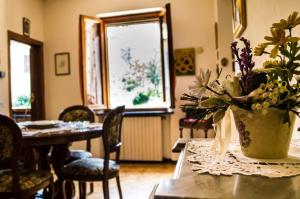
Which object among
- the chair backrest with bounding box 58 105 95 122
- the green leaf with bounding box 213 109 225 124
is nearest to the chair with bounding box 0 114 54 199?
the chair backrest with bounding box 58 105 95 122

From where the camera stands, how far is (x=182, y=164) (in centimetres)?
80

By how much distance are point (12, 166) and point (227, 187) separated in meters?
1.66

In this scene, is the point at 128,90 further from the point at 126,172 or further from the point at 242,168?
the point at 242,168

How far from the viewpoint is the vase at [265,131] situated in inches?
31.0

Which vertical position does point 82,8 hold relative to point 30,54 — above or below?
above

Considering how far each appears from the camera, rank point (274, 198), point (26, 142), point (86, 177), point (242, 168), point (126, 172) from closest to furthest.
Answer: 1. point (274, 198)
2. point (242, 168)
3. point (26, 142)
4. point (86, 177)
5. point (126, 172)

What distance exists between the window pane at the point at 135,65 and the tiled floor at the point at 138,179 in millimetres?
993

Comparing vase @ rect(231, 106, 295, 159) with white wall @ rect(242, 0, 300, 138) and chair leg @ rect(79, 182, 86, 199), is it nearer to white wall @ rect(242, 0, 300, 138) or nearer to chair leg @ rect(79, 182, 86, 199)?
white wall @ rect(242, 0, 300, 138)

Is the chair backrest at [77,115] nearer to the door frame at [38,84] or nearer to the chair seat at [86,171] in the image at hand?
the chair seat at [86,171]

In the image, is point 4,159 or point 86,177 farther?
point 86,177

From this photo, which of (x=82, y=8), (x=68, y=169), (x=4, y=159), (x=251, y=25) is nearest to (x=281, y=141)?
(x=251, y=25)

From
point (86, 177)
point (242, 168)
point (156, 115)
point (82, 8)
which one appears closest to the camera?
point (242, 168)

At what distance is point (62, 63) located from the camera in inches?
185

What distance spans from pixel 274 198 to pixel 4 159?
1.83m
